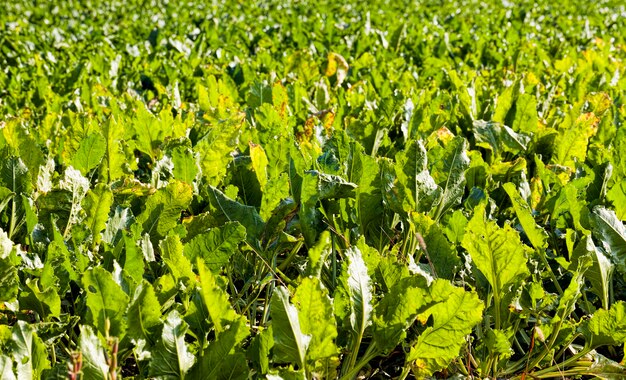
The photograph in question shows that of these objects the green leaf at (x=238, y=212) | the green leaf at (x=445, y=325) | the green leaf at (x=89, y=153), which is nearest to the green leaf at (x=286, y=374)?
the green leaf at (x=445, y=325)

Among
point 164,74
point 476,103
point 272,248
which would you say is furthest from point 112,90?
point 272,248

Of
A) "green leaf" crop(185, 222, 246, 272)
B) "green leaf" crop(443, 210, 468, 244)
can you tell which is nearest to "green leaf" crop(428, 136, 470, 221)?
"green leaf" crop(443, 210, 468, 244)

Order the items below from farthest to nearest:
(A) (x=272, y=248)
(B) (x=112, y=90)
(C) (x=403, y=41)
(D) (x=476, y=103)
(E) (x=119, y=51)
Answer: (C) (x=403, y=41), (E) (x=119, y=51), (B) (x=112, y=90), (D) (x=476, y=103), (A) (x=272, y=248)

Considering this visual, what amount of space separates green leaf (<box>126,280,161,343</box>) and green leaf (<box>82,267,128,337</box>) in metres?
0.02

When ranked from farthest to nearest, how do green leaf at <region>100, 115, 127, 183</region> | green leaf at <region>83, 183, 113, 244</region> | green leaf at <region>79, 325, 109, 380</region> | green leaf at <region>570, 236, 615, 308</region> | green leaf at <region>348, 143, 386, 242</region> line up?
green leaf at <region>100, 115, 127, 183</region> < green leaf at <region>348, 143, 386, 242</region> < green leaf at <region>83, 183, 113, 244</region> < green leaf at <region>570, 236, 615, 308</region> < green leaf at <region>79, 325, 109, 380</region>

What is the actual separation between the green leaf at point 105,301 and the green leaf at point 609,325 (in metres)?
1.14

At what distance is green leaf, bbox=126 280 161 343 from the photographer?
1651mm

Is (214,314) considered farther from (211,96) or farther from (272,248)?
(211,96)

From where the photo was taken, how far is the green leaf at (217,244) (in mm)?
1937

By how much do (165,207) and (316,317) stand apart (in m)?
0.75

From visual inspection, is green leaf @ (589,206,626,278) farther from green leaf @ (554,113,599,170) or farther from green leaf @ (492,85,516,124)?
green leaf @ (492,85,516,124)

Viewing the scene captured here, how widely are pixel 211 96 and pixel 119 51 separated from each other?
228 centimetres

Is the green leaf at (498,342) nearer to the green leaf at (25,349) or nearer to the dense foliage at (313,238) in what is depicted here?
the dense foliage at (313,238)

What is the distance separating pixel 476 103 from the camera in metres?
3.59
